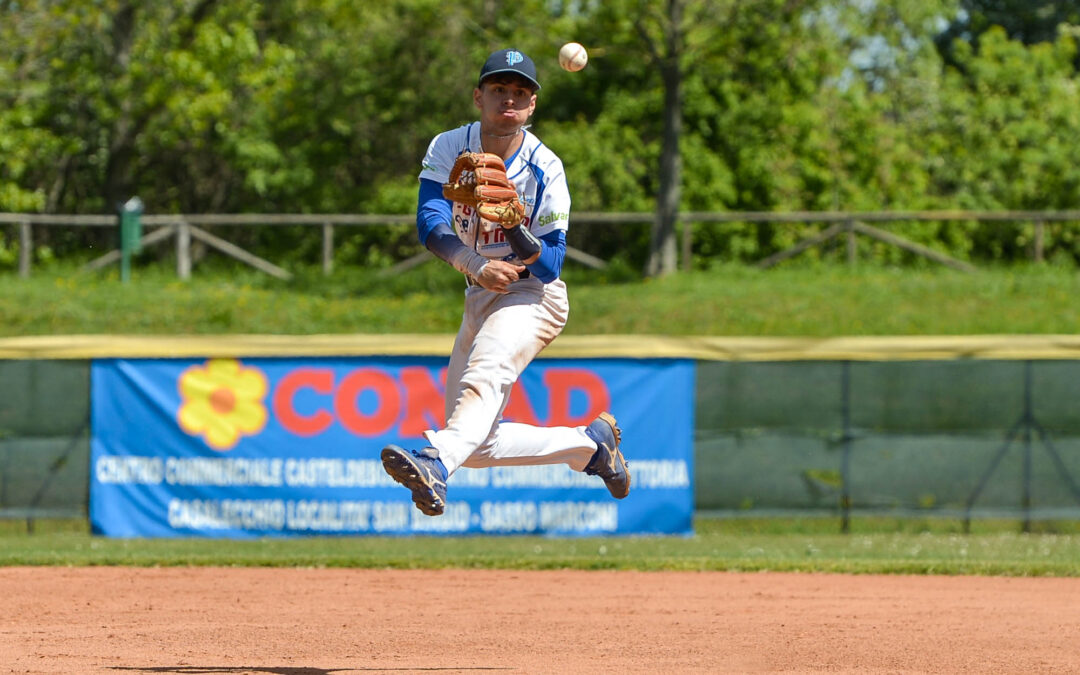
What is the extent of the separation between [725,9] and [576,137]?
13.4 ft

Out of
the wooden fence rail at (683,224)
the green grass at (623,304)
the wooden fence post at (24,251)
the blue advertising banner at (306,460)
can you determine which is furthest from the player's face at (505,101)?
the wooden fence post at (24,251)

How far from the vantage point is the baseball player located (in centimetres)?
533

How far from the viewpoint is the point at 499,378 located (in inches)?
221

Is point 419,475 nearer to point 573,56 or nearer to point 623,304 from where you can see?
point 573,56

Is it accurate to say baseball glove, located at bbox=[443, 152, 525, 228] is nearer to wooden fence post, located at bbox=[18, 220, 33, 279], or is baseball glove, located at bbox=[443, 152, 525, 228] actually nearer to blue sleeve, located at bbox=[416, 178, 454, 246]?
blue sleeve, located at bbox=[416, 178, 454, 246]

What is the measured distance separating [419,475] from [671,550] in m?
5.64

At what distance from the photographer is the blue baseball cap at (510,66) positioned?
217 inches

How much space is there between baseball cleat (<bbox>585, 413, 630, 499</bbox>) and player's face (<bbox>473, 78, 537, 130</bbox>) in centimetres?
139

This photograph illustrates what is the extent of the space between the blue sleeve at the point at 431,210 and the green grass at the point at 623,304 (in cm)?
1082

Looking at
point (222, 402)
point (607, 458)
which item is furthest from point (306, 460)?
point (607, 458)

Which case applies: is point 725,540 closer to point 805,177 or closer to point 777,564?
point 777,564

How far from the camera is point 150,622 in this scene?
7.18 meters

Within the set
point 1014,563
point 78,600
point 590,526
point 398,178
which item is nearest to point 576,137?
point 398,178

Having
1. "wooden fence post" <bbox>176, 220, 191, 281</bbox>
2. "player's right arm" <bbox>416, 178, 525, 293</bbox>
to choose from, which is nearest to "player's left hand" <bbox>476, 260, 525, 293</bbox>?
"player's right arm" <bbox>416, 178, 525, 293</bbox>
